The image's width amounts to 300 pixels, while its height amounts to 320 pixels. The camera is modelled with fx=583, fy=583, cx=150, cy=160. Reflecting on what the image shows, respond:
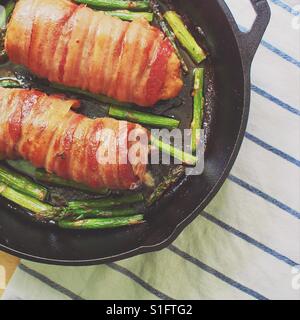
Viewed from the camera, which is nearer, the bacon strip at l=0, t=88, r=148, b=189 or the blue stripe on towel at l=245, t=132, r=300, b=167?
the bacon strip at l=0, t=88, r=148, b=189

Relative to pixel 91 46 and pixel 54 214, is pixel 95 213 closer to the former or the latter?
pixel 54 214

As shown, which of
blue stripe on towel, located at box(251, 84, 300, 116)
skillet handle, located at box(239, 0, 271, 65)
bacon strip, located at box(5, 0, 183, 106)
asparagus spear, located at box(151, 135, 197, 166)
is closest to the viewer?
skillet handle, located at box(239, 0, 271, 65)

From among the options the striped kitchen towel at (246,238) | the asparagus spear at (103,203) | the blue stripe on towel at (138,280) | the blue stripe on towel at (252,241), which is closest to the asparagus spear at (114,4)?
the striped kitchen towel at (246,238)

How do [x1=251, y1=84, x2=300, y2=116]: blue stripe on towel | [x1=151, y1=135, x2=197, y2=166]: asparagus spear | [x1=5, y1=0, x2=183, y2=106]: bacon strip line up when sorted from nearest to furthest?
[x1=5, y1=0, x2=183, y2=106]: bacon strip, [x1=151, y1=135, x2=197, y2=166]: asparagus spear, [x1=251, y1=84, x2=300, y2=116]: blue stripe on towel

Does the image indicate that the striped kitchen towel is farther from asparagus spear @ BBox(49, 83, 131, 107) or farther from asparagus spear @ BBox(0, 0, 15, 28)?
asparagus spear @ BBox(0, 0, 15, 28)

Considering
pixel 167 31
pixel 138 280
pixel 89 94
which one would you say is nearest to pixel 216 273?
pixel 138 280

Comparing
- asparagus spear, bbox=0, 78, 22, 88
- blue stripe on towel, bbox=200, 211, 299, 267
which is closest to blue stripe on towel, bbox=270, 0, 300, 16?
blue stripe on towel, bbox=200, 211, 299, 267

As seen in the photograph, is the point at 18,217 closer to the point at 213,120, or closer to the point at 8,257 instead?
the point at 8,257
